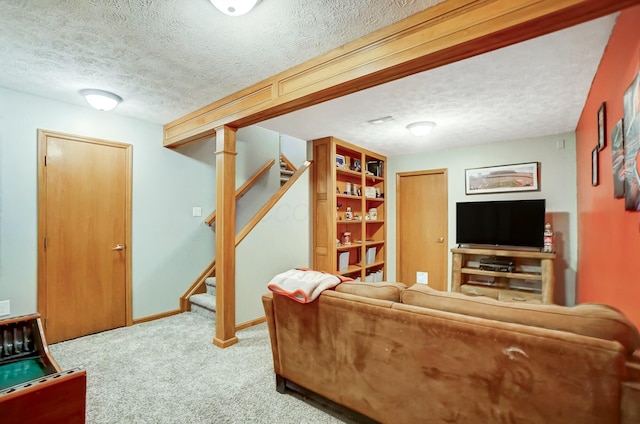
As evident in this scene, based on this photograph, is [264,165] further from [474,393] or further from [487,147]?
[474,393]

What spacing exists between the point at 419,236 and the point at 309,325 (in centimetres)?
361

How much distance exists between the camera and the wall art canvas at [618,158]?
1.56m

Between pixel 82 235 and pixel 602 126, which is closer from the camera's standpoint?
pixel 602 126

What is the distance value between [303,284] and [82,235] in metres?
2.62

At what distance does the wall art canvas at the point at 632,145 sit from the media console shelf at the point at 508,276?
240 cm

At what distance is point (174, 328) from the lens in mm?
3299

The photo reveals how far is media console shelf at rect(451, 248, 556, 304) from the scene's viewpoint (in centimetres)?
354

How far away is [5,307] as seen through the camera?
2.64m

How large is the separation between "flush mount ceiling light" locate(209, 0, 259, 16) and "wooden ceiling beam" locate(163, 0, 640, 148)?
0.66m

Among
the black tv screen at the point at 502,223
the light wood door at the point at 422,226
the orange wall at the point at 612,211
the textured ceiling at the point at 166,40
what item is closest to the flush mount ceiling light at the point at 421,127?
the orange wall at the point at 612,211

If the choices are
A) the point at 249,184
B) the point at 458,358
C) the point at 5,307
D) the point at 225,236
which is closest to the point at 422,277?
the point at 249,184

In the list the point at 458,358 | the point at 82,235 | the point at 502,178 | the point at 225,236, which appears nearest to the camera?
the point at 458,358

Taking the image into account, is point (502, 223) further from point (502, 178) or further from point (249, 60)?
point (249, 60)

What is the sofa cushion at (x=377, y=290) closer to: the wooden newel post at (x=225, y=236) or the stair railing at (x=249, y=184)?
the wooden newel post at (x=225, y=236)
